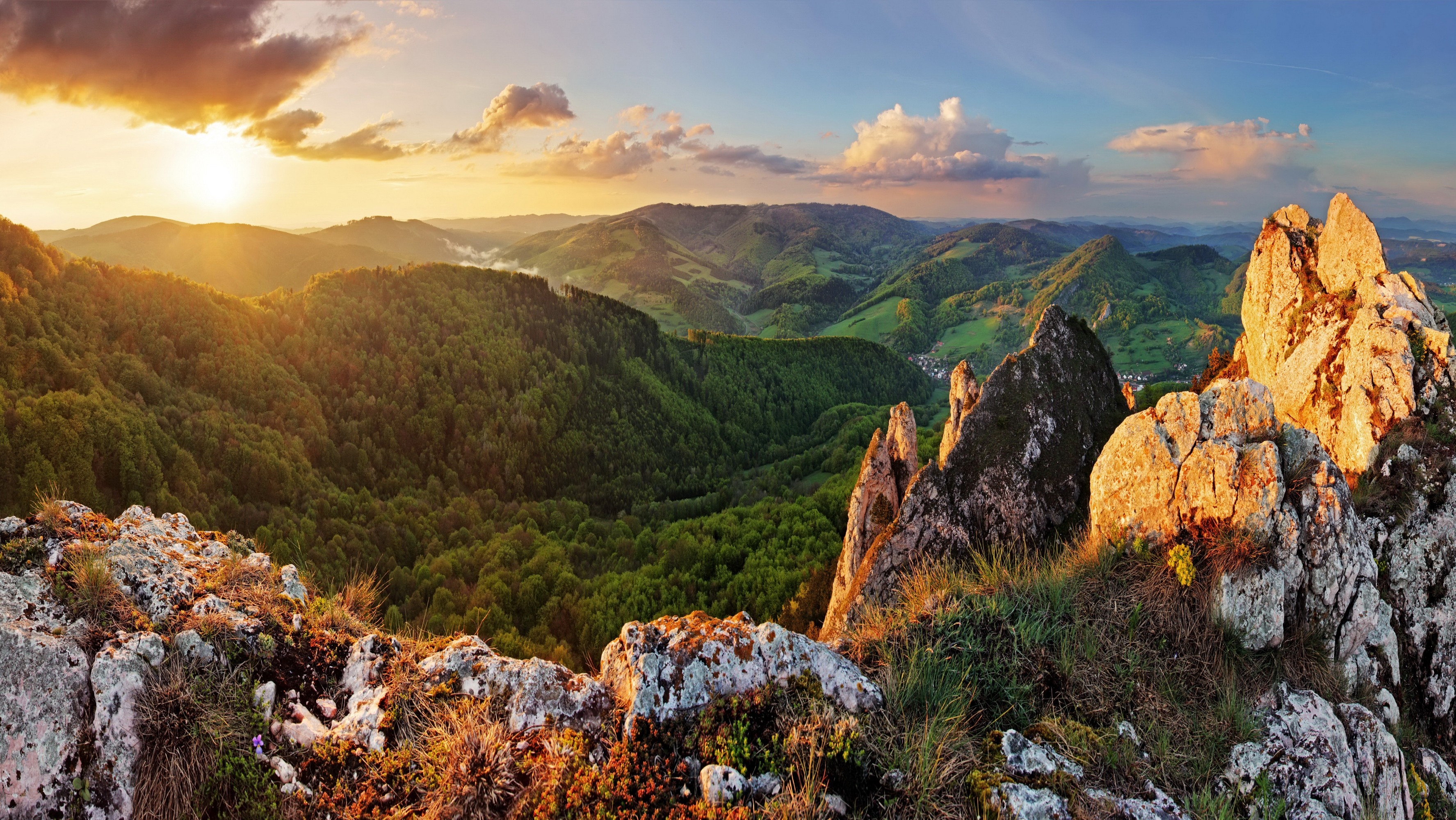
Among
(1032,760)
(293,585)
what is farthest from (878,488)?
(293,585)

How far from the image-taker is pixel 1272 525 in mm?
8898

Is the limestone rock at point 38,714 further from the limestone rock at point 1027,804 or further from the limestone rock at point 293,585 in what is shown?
the limestone rock at point 1027,804

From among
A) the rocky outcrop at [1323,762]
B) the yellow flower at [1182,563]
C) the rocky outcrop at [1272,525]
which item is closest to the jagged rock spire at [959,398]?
the rocky outcrop at [1272,525]

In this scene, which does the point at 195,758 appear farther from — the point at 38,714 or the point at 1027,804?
the point at 1027,804

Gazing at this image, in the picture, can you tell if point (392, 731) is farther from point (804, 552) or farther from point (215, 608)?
point (804, 552)

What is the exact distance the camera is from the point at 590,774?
5.55 m

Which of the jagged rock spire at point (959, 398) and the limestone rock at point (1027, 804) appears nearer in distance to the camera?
the limestone rock at point (1027, 804)

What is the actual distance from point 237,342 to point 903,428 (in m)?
89.9

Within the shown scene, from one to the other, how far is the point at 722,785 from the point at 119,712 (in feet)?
20.3

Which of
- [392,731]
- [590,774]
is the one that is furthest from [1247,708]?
[392,731]

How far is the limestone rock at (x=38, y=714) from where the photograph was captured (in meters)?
5.18

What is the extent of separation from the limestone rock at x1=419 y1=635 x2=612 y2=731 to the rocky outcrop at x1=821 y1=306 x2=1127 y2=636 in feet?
33.0

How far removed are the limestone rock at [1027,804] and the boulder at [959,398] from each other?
51.0ft

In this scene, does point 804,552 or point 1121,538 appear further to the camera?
point 804,552
